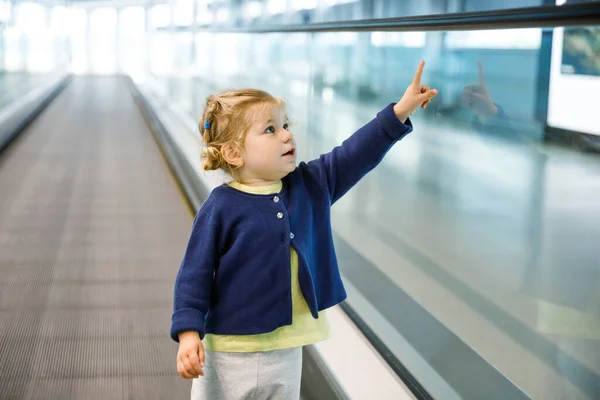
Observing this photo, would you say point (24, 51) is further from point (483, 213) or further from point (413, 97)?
point (413, 97)

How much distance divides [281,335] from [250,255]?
0.74ft

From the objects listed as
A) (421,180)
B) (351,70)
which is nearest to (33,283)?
(351,70)

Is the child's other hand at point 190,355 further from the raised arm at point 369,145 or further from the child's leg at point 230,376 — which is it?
the raised arm at point 369,145

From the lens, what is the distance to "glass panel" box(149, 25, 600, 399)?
5.63 ft

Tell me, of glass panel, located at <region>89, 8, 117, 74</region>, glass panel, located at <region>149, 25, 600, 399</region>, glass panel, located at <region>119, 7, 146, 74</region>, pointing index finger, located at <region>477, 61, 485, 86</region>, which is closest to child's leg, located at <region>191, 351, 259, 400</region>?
glass panel, located at <region>149, 25, 600, 399</region>

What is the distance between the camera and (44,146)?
374 inches

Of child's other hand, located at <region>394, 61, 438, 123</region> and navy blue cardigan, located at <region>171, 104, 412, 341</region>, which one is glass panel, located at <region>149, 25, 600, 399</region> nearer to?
child's other hand, located at <region>394, 61, 438, 123</region>

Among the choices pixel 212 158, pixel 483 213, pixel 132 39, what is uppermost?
pixel 132 39

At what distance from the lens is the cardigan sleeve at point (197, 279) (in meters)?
1.89

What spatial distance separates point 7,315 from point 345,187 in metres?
2.34

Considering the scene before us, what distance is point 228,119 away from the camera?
6.49 ft

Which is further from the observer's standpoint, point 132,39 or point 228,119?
point 132,39

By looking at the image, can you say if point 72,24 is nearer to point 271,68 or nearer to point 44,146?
point 44,146

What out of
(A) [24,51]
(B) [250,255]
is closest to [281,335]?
(B) [250,255]
